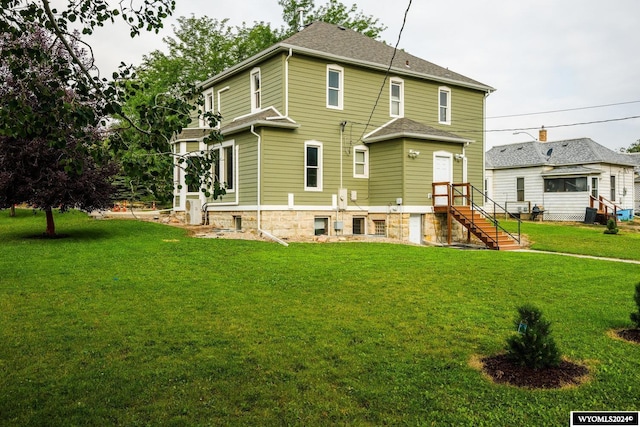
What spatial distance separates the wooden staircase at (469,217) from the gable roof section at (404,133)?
6.26 feet

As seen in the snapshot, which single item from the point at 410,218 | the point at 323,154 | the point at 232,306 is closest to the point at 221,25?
the point at 323,154

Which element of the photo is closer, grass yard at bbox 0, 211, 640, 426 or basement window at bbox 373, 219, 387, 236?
grass yard at bbox 0, 211, 640, 426

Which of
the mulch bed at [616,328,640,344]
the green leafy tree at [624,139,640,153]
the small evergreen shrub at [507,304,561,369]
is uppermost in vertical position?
the green leafy tree at [624,139,640,153]

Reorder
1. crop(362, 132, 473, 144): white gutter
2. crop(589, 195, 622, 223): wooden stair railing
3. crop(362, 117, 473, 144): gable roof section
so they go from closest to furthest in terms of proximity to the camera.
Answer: crop(362, 132, 473, 144): white gutter
crop(362, 117, 473, 144): gable roof section
crop(589, 195, 622, 223): wooden stair railing

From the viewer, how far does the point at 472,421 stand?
12.9ft

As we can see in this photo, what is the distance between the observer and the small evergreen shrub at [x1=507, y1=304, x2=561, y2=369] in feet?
16.1

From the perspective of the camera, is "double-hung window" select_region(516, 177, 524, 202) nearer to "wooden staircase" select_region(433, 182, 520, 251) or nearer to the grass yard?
"wooden staircase" select_region(433, 182, 520, 251)

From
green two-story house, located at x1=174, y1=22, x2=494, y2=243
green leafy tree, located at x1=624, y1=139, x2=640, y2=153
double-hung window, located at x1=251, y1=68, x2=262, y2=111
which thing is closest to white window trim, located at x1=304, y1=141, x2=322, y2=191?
green two-story house, located at x1=174, y1=22, x2=494, y2=243

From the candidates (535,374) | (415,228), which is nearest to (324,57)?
(415,228)

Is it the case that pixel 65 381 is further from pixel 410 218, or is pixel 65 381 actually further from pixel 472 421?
pixel 410 218

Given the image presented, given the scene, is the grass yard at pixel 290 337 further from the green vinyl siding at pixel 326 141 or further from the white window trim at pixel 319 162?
the white window trim at pixel 319 162

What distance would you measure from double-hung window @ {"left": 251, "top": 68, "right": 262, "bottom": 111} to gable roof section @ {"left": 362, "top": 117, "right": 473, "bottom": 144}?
15.1 ft

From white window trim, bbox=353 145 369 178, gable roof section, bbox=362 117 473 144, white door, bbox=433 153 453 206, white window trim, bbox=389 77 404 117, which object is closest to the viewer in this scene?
gable roof section, bbox=362 117 473 144

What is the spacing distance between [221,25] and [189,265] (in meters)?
32.0
